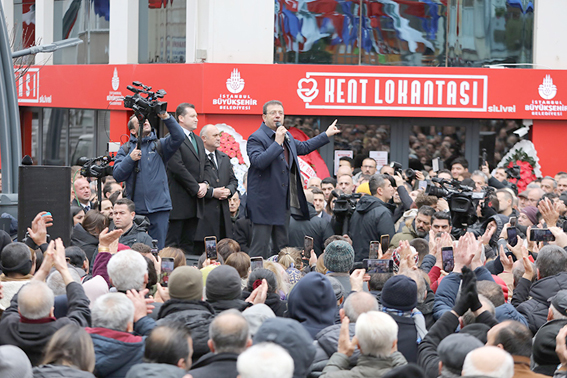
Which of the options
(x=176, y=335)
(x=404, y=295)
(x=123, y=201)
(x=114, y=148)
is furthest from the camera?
(x=114, y=148)

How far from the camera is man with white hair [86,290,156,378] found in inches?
172

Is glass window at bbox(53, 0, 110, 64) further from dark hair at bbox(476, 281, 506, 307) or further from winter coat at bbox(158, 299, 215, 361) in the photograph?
dark hair at bbox(476, 281, 506, 307)

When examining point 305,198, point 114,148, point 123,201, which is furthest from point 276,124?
point 114,148

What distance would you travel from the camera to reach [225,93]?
15.8 meters

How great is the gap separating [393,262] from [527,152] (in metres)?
11.0

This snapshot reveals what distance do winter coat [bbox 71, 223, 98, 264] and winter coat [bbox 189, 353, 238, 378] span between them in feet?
13.8

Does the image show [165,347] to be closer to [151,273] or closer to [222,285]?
[222,285]

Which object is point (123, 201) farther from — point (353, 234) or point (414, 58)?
point (414, 58)

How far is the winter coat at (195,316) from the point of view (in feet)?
15.3

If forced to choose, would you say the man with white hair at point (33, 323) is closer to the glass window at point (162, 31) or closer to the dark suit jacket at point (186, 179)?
the dark suit jacket at point (186, 179)

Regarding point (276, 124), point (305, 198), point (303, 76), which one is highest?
point (303, 76)

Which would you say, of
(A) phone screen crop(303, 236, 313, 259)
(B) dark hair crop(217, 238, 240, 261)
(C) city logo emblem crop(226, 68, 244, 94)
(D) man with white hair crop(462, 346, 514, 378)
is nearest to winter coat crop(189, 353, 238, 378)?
(D) man with white hair crop(462, 346, 514, 378)

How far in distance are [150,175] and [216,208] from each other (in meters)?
1.21

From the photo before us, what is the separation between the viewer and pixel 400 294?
5152 mm
